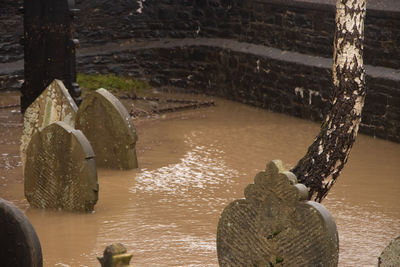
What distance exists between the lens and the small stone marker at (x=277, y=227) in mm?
5055

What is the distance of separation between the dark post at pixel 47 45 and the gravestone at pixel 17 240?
6099 mm

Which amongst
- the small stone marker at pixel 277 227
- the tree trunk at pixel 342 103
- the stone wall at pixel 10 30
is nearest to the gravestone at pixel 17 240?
the small stone marker at pixel 277 227

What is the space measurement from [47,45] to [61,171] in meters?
3.76

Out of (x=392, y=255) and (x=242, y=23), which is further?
(x=242, y=23)

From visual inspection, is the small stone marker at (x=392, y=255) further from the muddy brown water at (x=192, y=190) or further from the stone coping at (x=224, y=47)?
the stone coping at (x=224, y=47)

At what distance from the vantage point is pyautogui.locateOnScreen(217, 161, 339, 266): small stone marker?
5055mm

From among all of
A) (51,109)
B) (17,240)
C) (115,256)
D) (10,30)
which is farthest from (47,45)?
(115,256)

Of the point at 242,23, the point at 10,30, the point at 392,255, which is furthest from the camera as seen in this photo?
the point at 242,23

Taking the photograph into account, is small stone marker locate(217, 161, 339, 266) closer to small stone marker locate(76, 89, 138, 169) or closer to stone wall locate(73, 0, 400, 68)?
small stone marker locate(76, 89, 138, 169)

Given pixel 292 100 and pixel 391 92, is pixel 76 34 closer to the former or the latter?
pixel 292 100

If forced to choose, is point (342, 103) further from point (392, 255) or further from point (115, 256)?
point (115, 256)

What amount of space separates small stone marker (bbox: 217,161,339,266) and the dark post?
585 cm

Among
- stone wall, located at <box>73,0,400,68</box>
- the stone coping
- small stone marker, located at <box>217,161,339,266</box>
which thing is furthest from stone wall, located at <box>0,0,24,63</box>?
small stone marker, located at <box>217,161,339,266</box>

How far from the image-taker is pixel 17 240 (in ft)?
15.9
